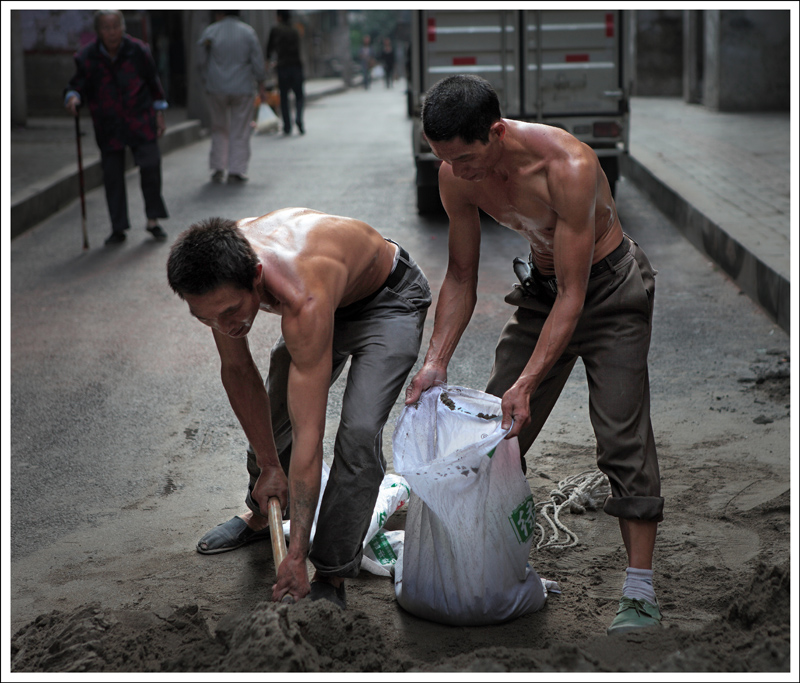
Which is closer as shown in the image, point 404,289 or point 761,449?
point 404,289

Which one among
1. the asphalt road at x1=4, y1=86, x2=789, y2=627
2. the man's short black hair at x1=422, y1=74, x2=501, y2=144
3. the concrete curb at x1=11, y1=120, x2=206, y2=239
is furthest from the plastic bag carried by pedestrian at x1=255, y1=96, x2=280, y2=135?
the man's short black hair at x1=422, y1=74, x2=501, y2=144

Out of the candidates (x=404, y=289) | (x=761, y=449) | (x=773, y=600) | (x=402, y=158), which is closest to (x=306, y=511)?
(x=404, y=289)

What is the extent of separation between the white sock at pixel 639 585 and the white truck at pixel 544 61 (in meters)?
6.20

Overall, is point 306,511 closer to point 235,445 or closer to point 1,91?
point 235,445

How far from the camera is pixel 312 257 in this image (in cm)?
266

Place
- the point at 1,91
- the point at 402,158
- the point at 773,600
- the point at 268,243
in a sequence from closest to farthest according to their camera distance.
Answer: the point at 773,600
the point at 268,243
the point at 1,91
the point at 402,158

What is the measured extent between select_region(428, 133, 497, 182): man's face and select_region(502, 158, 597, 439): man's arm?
187mm

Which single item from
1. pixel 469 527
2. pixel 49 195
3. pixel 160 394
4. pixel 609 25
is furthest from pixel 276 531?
pixel 49 195

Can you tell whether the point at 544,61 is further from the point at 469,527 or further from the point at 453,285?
the point at 469,527

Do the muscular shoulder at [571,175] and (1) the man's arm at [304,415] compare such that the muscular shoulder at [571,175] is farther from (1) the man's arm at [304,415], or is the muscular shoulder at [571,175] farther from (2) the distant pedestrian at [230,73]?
(2) the distant pedestrian at [230,73]

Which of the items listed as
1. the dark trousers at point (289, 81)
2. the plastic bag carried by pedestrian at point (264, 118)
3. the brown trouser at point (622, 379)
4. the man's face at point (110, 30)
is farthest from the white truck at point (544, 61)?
the dark trousers at point (289, 81)

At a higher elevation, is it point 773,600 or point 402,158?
point 402,158

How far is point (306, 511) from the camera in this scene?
2611 millimetres

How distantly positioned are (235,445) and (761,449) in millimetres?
2251
